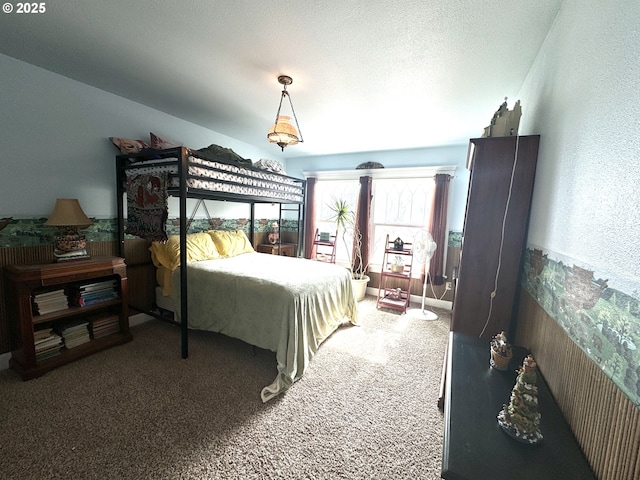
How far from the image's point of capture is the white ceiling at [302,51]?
54.7 inches

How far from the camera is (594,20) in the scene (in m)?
1.01

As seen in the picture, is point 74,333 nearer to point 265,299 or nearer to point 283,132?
point 265,299

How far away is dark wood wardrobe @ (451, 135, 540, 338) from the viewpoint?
60.4 inches

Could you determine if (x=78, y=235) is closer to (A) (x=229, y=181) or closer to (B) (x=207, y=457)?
(A) (x=229, y=181)

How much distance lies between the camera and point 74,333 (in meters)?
2.18

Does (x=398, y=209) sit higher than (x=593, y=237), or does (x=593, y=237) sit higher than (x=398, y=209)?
(x=398, y=209)

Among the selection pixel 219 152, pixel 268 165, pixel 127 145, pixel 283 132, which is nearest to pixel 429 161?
pixel 268 165

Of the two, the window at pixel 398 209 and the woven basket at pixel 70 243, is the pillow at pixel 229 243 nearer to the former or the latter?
the woven basket at pixel 70 243

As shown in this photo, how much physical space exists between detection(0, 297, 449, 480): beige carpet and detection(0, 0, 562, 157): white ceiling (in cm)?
246

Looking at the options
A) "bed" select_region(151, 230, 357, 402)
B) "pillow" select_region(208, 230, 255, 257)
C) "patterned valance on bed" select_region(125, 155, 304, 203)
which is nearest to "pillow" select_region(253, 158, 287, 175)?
"patterned valance on bed" select_region(125, 155, 304, 203)

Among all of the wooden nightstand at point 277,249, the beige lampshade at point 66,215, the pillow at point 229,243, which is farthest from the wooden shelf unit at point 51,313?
the wooden nightstand at point 277,249

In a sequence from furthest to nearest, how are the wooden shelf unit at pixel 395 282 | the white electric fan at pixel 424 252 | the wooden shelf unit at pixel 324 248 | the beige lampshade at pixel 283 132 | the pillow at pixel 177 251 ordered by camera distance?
1. the wooden shelf unit at pixel 324 248
2. the wooden shelf unit at pixel 395 282
3. the white electric fan at pixel 424 252
4. the pillow at pixel 177 251
5. the beige lampshade at pixel 283 132

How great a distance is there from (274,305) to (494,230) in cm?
171

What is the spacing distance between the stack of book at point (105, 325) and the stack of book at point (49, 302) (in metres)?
0.28
